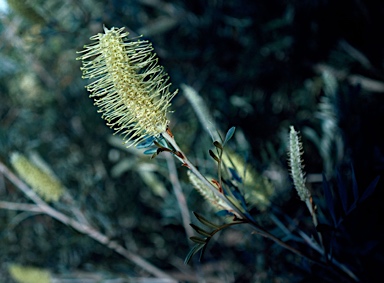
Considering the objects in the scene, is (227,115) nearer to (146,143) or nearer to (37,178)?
(37,178)

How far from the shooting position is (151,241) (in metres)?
2.09

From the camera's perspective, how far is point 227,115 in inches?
64.9

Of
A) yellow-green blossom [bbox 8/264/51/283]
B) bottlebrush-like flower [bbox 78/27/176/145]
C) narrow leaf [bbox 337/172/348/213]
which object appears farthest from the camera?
yellow-green blossom [bbox 8/264/51/283]

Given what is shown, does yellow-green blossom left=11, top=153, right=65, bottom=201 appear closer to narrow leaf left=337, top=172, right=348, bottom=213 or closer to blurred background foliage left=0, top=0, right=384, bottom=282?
blurred background foliage left=0, top=0, right=384, bottom=282

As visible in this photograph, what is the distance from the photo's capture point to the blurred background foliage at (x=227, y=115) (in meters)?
1.37

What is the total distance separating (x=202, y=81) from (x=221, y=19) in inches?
10.8

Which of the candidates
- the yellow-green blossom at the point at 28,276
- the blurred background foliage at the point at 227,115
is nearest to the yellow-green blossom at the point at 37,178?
the blurred background foliage at the point at 227,115

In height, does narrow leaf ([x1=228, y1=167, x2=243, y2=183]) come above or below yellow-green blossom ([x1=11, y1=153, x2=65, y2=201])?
below

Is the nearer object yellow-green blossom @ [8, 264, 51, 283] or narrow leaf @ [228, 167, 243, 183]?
narrow leaf @ [228, 167, 243, 183]

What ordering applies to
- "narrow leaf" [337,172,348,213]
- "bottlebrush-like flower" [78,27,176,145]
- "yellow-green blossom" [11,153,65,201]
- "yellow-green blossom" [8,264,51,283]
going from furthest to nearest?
1. "yellow-green blossom" [8,264,51,283]
2. "yellow-green blossom" [11,153,65,201]
3. "narrow leaf" [337,172,348,213]
4. "bottlebrush-like flower" [78,27,176,145]

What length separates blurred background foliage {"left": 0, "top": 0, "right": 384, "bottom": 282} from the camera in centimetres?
137

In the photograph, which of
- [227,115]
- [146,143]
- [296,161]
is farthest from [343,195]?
[227,115]

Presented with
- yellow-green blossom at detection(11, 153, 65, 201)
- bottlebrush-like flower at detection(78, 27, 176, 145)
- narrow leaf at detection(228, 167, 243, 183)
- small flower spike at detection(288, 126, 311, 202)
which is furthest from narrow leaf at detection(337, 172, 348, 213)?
yellow-green blossom at detection(11, 153, 65, 201)

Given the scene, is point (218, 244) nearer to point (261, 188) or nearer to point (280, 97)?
point (280, 97)
